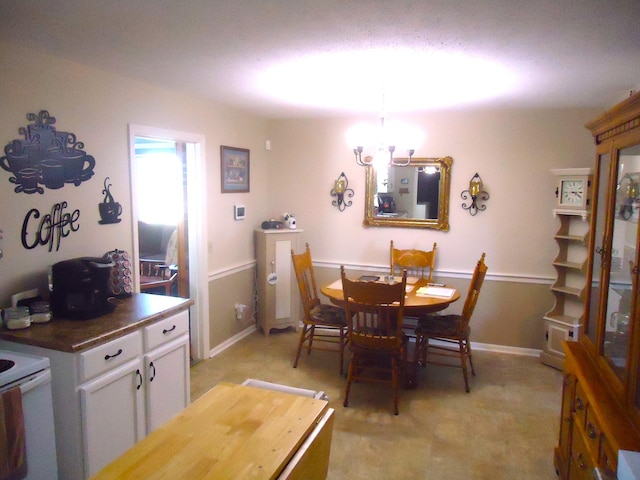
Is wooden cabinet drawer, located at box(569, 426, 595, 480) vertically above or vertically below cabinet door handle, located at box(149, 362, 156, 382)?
below

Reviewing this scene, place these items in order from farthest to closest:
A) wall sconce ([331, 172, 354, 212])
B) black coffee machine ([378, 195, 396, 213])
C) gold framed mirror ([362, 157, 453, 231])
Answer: wall sconce ([331, 172, 354, 212]), black coffee machine ([378, 195, 396, 213]), gold framed mirror ([362, 157, 453, 231])

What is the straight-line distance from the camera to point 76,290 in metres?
2.38

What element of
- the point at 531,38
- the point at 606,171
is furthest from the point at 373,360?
the point at 531,38

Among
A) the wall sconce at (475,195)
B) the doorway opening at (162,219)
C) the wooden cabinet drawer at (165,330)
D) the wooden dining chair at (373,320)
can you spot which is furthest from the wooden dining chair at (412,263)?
the wooden cabinet drawer at (165,330)

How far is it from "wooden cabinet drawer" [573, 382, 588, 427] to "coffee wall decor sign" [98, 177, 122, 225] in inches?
113

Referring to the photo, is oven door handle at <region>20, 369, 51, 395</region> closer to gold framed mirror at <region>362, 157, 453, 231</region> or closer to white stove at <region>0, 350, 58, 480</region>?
white stove at <region>0, 350, 58, 480</region>

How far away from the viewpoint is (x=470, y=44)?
2195 millimetres

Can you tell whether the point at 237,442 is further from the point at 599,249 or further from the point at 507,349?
the point at 507,349

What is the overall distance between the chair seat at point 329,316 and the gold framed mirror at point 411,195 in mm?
1116

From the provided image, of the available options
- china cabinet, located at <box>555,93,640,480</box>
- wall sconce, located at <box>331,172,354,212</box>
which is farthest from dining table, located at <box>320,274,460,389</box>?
china cabinet, located at <box>555,93,640,480</box>

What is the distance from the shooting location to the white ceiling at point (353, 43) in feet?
5.86

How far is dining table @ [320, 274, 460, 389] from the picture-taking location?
3.30 meters

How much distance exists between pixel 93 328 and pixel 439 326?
2588 millimetres

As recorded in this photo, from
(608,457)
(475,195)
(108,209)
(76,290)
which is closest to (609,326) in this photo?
(608,457)
